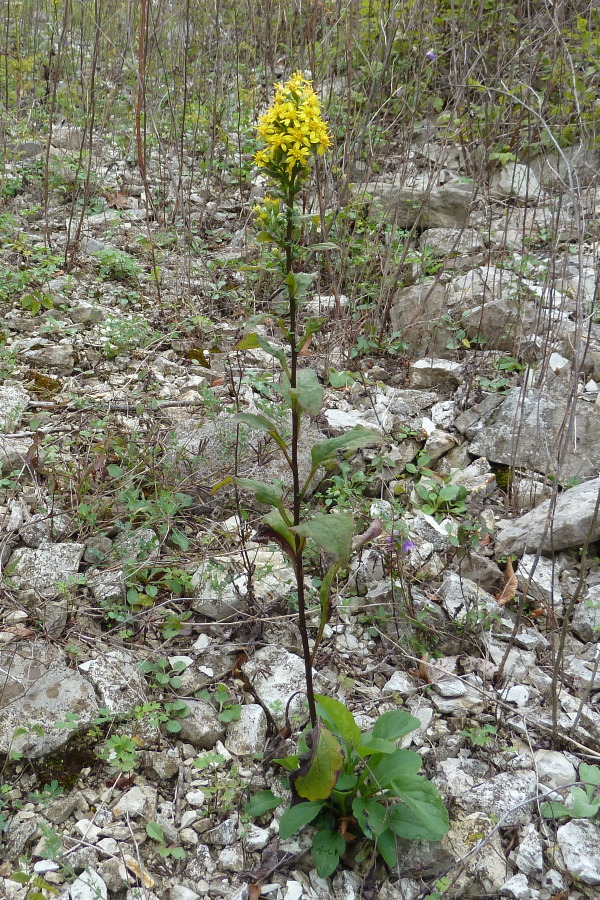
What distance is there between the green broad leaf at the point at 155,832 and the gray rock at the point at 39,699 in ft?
1.08

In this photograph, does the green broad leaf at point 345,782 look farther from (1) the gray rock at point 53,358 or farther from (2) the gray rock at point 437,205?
(2) the gray rock at point 437,205

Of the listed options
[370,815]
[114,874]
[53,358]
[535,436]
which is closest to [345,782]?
[370,815]

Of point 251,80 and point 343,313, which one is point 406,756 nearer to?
point 343,313

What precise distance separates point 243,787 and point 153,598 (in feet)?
2.33

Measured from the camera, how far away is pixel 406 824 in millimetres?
1579

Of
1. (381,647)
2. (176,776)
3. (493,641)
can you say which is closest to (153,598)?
(176,776)

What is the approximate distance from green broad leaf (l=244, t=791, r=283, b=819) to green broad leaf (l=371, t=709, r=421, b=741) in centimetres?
31

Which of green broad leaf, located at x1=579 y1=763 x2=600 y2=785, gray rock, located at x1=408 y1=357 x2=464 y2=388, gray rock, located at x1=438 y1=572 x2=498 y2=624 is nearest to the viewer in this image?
green broad leaf, located at x1=579 y1=763 x2=600 y2=785

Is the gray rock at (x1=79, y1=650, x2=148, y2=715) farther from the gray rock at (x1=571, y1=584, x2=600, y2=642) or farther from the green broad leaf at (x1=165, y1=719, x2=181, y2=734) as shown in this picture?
the gray rock at (x1=571, y1=584, x2=600, y2=642)

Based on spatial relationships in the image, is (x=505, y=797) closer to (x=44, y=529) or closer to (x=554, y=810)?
(x=554, y=810)

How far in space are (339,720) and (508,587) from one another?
3.02 feet

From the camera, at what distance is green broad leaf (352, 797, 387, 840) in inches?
61.8

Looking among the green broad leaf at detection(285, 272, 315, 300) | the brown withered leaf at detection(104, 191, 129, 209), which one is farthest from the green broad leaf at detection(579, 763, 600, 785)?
the brown withered leaf at detection(104, 191, 129, 209)

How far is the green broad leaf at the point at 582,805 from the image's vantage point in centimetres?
164
